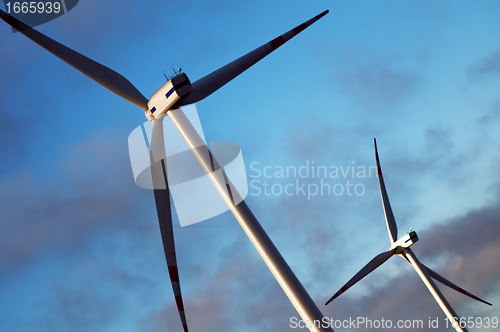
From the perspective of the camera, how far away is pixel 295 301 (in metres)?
20.0

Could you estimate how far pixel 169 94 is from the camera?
2375 centimetres

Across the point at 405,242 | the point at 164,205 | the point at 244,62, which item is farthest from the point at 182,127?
the point at 405,242

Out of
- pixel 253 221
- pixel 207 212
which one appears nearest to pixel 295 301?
pixel 253 221

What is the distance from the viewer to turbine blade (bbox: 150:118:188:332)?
22.0 m

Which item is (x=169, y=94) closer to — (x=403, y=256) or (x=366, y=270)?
(x=366, y=270)

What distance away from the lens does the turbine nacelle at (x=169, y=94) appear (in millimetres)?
23438

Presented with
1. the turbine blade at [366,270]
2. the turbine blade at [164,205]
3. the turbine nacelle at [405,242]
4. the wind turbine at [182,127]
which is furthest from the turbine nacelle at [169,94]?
the turbine nacelle at [405,242]

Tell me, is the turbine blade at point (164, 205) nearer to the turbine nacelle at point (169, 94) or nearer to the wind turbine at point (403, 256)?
the turbine nacelle at point (169, 94)

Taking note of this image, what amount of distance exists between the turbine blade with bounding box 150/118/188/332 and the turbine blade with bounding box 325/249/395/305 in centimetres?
2467

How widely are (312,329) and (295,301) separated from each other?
140 cm

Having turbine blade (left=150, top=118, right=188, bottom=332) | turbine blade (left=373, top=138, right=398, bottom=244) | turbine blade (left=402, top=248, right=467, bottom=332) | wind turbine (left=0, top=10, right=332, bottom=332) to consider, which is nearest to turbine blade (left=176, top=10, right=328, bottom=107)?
wind turbine (left=0, top=10, right=332, bottom=332)

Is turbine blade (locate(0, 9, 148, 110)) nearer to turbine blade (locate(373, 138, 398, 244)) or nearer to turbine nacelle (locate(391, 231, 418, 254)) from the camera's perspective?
turbine blade (locate(373, 138, 398, 244))

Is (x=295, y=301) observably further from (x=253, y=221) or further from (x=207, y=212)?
(x=207, y=212)

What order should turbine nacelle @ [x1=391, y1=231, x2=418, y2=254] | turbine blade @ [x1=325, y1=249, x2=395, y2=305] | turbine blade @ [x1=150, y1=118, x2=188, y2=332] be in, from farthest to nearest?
1. turbine nacelle @ [x1=391, y1=231, x2=418, y2=254]
2. turbine blade @ [x1=325, y1=249, x2=395, y2=305]
3. turbine blade @ [x1=150, y1=118, x2=188, y2=332]
